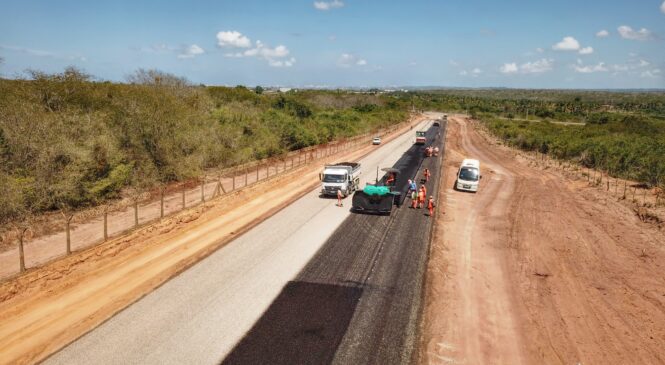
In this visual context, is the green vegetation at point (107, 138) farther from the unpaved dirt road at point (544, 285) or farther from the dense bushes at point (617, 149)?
the dense bushes at point (617, 149)

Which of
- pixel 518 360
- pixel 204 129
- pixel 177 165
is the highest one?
pixel 204 129

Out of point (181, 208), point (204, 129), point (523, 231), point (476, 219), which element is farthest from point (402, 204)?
point (204, 129)

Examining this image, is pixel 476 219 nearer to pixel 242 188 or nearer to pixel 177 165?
pixel 242 188

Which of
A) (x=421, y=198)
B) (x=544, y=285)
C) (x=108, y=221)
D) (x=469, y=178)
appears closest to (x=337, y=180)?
(x=421, y=198)

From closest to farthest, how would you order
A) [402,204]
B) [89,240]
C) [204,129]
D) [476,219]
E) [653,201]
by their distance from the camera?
[89,240]
[476,219]
[402,204]
[653,201]
[204,129]

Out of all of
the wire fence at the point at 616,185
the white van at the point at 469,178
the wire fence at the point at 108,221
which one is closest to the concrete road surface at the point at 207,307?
the wire fence at the point at 108,221

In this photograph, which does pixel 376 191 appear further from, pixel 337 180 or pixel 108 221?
pixel 108 221
